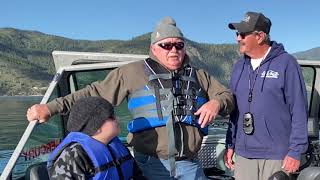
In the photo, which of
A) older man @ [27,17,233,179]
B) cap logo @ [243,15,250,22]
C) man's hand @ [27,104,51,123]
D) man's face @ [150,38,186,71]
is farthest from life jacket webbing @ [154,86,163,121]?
cap logo @ [243,15,250,22]

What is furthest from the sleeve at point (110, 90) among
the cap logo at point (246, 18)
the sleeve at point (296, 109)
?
the sleeve at point (296, 109)

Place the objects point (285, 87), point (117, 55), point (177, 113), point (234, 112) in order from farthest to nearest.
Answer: point (117, 55) < point (234, 112) < point (285, 87) < point (177, 113)

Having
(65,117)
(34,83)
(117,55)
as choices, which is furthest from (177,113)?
(34,83)

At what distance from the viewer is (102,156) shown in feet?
9.30

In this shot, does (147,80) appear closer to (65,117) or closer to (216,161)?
(65,117)

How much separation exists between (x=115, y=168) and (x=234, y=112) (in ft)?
4.77

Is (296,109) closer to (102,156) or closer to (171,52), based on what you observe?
(171,52)

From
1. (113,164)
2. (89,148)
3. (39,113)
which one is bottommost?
(113,164)

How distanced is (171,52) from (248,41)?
0.77 metres

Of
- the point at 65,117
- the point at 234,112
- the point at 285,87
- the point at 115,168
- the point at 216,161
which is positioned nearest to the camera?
the point at 115,168

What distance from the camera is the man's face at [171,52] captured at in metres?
3.54

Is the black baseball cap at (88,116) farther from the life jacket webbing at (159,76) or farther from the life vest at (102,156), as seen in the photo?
the life jacket webbing at (159,76)

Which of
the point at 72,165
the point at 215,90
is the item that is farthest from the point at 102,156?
the point at 215,90

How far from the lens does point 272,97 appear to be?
12.5 feet
